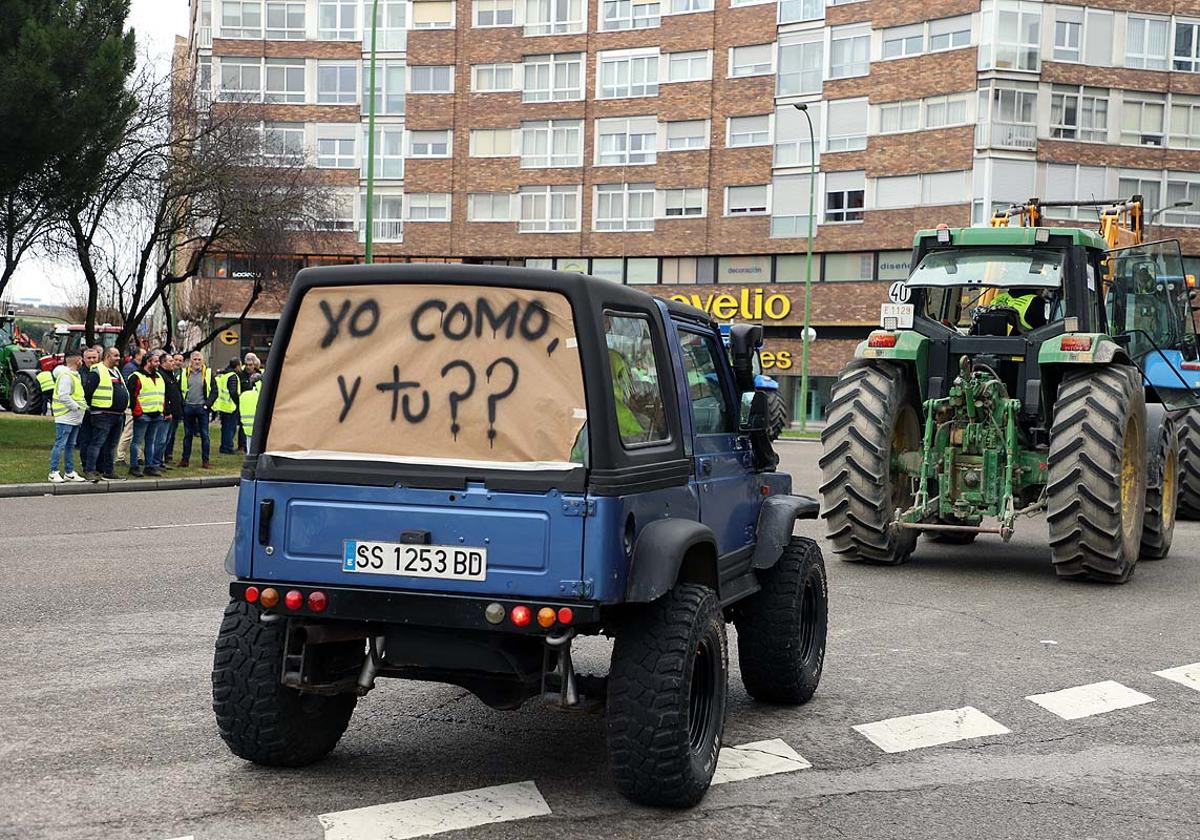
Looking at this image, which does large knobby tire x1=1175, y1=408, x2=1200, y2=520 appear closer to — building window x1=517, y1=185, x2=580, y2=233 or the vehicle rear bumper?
the vehicle rear bumper

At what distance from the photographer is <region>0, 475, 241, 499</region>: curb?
1884cm

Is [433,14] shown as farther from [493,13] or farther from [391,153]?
[391,153]

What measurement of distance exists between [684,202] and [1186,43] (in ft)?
60.3

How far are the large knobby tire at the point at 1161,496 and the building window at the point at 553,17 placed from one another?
47.7m

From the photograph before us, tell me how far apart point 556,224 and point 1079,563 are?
48.1 m

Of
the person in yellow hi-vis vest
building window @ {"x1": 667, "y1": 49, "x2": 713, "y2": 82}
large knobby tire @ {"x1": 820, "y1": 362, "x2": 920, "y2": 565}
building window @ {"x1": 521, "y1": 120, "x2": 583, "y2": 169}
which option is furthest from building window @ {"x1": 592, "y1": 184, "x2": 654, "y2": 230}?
large knobby tire @ {"x1": 820, "y1": 362, "x2": 920, "y2": 565}

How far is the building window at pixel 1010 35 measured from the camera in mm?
47875

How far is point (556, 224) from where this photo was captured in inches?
2288

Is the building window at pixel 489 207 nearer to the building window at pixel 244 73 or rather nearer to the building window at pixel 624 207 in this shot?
the building window at pixel 624 207

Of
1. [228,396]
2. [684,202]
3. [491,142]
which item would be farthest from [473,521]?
[491,142]

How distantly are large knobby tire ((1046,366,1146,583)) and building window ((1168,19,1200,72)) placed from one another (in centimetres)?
4284

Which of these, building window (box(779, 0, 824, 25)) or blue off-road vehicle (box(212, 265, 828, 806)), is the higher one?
building window (box(779, 0, 824, 25))

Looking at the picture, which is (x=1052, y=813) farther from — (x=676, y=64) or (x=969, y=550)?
(x=676, y=64)

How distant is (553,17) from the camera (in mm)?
58562
